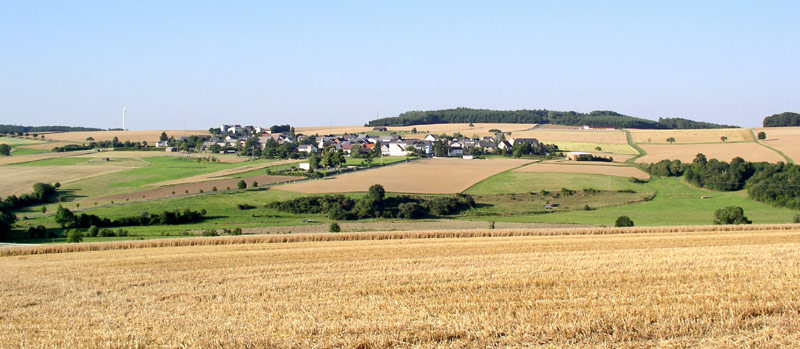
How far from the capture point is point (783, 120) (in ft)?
411

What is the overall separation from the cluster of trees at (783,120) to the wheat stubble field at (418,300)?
117768mm

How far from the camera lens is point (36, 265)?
24.8 metres

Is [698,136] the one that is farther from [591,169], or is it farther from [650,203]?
[650,203]

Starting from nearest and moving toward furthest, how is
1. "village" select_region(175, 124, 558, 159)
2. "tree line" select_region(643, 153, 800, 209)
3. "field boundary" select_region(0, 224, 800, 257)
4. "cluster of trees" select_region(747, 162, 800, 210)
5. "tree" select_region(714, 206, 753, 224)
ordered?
"field boundary" select_region(0, 224, 800, 257) → "tree" select_region(714, 206, 753, 224) → "cluster of trees" select_region(747, 162, 800, 210) → "tree line" select_region(643, 153, 800, 209) → "village" select_region(175, 124, 558, 159)

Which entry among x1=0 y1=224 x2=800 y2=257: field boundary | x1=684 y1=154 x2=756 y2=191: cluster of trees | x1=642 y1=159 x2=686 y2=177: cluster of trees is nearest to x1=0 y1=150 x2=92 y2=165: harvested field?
x1=0 y1=224 x2=800 y2=257: field boundary

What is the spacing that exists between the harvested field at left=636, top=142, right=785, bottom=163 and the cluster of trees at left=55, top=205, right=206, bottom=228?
59968mm

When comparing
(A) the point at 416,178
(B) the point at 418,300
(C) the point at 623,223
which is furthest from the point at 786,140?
(B) the point at 418,300

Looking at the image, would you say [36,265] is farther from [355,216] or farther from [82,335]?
[355,216]

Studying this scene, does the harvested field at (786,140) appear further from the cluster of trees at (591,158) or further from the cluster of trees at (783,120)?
the cluster of trees at (591,158)

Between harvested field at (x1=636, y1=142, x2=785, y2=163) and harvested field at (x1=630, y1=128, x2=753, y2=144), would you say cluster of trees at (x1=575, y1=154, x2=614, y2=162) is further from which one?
harvested field at (x1=630, y1=128, x2=753, y2=144)

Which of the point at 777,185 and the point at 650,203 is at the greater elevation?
the point at 777,185

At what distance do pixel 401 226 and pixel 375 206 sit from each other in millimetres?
9399

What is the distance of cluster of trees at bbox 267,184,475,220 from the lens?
2180 inches

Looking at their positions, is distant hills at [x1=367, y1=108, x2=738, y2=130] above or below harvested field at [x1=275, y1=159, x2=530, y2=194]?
above
